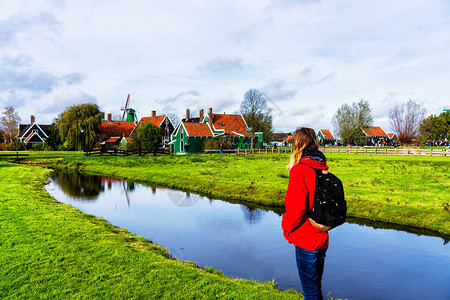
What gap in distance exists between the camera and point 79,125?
2454 inches

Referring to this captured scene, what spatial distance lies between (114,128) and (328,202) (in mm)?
84096

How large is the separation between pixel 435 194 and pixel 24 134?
9234 centimetres

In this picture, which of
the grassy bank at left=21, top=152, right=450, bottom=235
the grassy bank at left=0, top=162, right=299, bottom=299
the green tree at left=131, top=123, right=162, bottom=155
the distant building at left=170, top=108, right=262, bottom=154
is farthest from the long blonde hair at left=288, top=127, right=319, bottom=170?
the green tree at left=131, top=123, right=162, bottom=155

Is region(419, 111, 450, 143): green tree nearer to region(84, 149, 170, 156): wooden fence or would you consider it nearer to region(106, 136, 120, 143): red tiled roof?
region(84, 149, 170, 156): wooden fence

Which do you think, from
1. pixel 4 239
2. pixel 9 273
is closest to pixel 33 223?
pixel 4 239

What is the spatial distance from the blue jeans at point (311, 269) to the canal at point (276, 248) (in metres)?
4.25

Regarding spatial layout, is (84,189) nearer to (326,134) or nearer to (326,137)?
(326,137)

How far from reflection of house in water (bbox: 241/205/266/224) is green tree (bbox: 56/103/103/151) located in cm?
5011

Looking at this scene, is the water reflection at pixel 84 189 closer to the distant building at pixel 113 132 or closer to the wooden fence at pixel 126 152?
the wooden fence at pixel 126 152

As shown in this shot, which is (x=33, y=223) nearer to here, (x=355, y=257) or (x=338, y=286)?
(x=338, y=286)

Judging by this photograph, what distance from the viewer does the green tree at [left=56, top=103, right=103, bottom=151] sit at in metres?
62.6

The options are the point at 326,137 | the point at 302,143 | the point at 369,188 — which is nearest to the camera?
the point at 302,143

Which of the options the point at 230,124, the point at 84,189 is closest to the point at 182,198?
the point at 84,189

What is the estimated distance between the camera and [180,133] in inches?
2564
